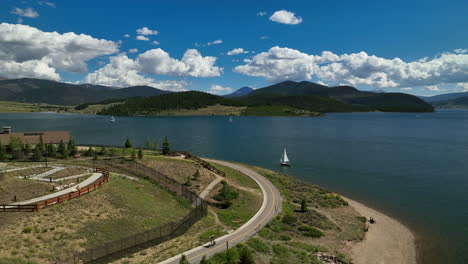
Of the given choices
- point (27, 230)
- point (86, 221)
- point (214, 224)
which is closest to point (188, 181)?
point (214, 224)

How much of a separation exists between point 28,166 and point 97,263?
38.4 m

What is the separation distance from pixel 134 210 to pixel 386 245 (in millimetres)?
38191

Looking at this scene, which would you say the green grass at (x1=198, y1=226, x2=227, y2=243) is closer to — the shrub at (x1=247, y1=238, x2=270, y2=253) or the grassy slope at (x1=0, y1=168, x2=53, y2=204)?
the shrub at (x1=247, y1=238, x2=270, y2=253)

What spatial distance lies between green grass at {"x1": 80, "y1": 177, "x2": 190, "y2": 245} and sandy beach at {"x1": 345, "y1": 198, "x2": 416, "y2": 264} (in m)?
26.8

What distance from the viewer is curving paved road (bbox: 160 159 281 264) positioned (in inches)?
1129

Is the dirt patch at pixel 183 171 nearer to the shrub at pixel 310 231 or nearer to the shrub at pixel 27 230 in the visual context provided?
the shrub at pixel 310 231

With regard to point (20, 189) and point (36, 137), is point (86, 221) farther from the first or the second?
point (36, 137)

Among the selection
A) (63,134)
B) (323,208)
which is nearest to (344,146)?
(323,208)

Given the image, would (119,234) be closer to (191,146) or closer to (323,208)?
(323,208)

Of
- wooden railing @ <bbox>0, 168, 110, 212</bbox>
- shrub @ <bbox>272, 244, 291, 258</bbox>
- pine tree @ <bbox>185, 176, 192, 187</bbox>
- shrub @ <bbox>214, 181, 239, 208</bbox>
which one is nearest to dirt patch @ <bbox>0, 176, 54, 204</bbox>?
wooden railing @ <bbox>0, 168, 110, 212</bbox>

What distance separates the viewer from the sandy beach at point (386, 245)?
3659cm

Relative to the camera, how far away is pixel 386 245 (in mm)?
40844

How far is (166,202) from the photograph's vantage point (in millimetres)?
45344

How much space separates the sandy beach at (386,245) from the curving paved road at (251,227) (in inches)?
516
